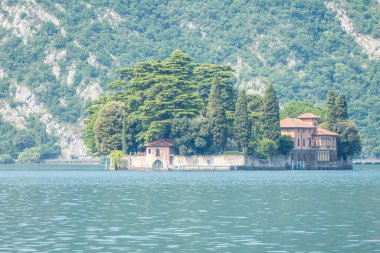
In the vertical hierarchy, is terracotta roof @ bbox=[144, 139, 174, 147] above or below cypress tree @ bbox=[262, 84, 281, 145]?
below

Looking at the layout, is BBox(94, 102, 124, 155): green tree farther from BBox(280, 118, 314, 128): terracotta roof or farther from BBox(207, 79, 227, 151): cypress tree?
BBox(280, 118, 314, 128): terracotta roof

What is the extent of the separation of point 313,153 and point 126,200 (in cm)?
11171

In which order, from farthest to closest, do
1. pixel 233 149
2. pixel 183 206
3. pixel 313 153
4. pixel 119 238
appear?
pixel 313 153, pixel 233 149, pixel 183 206, pixel 119 238

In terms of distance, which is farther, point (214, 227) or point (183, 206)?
point (183, 206)

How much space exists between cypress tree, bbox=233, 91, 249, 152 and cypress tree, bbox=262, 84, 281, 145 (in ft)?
13.8

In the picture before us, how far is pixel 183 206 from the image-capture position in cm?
7744

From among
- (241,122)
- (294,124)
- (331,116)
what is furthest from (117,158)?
(331,116)

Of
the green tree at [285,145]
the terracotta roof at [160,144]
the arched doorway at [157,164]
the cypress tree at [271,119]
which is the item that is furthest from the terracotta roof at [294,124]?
the arched doorway at [157,164]

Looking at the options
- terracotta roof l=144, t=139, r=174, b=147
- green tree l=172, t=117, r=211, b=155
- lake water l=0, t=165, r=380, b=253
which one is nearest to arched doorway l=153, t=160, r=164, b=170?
terracotta roof l=144, t=139, r=174, b=147

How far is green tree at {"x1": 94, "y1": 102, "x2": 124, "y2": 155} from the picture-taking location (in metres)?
178

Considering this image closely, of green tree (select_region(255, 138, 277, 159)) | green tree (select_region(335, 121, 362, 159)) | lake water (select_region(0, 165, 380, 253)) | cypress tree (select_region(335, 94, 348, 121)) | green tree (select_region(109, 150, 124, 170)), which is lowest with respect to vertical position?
lake water (select_region(0, 165, 380, 253))

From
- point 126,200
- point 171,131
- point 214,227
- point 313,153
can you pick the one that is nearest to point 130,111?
point 171,131

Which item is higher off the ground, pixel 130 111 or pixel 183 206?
pixel 130 111

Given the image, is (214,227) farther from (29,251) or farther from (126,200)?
(126,200)
